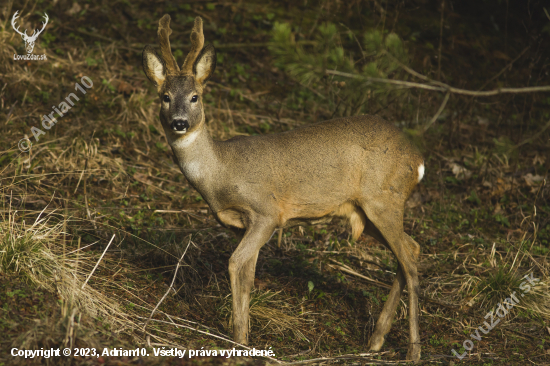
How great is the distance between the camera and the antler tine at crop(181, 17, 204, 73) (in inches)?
189

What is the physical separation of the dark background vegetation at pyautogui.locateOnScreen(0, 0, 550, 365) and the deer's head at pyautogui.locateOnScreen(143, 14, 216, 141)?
102 centimetres

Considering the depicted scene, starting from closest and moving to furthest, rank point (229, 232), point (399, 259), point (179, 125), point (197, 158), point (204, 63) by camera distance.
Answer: point (179, 125)
point (197, 158)
point (204, 63)
point (399, 259)
point (229, 232)

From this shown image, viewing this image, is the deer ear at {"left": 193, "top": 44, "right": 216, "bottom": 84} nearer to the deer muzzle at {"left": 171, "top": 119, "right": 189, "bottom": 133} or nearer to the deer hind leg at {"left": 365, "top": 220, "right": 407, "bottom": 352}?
the deer muzzle at {"left": 171, "top": 119, "right": 189, "bottom": 133}

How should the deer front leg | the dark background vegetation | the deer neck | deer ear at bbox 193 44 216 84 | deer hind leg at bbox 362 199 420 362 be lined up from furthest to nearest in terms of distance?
deer hind leg at bbox 362 199 420 362 → deer ear at bbox 193 44 216 84 → the deer neck → the deer front leg → the dark background vegetation

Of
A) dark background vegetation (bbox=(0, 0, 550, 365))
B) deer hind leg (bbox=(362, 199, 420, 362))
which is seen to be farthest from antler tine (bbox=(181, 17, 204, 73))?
deer hind leg (bbox=(362, 199, 420, 362))

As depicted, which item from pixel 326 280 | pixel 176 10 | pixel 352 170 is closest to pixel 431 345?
pixel 326 280

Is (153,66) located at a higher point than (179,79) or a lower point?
higher

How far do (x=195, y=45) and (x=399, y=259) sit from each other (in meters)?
2.49

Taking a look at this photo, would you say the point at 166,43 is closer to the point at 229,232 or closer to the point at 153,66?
the point at 153,66

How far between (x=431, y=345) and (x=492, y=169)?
3597 mm

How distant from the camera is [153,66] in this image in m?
5.01

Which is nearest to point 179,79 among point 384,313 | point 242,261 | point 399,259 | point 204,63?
point 204,63

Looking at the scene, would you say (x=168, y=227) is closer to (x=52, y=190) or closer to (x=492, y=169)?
(x=52, y=190)

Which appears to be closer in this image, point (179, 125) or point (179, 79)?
point (179, 125)
